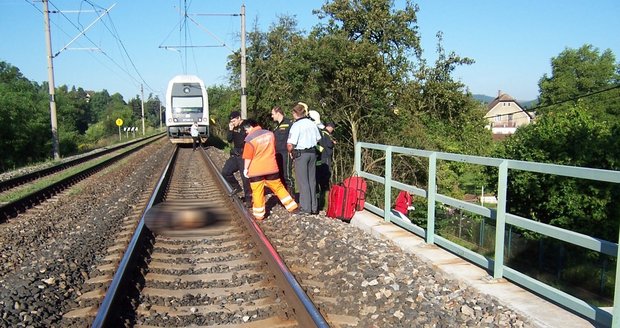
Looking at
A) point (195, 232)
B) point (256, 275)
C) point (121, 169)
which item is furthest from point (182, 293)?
point (121, 169)

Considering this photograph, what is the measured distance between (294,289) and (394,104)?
2009cm

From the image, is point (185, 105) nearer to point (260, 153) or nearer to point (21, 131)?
point (21, 131)

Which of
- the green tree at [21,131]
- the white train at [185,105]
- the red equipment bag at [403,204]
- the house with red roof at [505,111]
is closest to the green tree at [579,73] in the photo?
the house with red roof at [505,111]

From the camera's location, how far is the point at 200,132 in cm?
2986

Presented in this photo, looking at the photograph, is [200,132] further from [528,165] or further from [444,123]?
[528,165]

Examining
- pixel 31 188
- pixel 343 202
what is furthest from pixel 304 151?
pixel 31 188

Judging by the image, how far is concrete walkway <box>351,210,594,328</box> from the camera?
3846mm

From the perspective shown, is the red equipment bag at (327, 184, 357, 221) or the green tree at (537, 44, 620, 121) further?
Answer: the green tree at (537, 44, 620, 121)

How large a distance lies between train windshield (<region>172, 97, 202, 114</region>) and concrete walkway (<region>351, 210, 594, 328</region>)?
23.5 meters

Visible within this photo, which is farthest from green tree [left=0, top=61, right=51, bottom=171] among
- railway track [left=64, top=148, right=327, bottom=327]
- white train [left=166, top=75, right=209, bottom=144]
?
railway track [left=64, top=148, right=327, bottom=327]

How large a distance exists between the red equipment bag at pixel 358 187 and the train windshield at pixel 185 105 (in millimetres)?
22655

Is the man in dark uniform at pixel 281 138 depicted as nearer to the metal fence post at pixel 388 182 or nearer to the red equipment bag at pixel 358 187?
the red equipment bag at pixel 358 187

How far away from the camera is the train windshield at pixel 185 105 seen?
2922 centimetres

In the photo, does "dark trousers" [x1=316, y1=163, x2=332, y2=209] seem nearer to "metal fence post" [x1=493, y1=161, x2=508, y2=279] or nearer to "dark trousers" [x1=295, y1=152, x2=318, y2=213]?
"dark trousers" [x1=295, y1=152, x2=318, y2=213]
